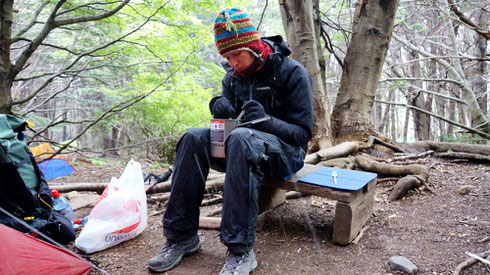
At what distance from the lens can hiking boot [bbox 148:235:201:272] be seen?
1.93 meters

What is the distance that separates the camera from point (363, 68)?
15.4 feet

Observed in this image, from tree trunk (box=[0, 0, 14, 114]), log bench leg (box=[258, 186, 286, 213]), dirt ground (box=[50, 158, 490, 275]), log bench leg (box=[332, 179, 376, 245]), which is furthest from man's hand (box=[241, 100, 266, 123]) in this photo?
tree trunk (box=[0, 0, 14, 114])

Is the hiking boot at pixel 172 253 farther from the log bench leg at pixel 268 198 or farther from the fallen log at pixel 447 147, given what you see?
the fallen log at pixel 447 147

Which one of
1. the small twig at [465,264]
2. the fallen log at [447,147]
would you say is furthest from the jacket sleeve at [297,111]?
the fallen log at [447,147]

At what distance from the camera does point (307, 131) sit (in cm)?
227

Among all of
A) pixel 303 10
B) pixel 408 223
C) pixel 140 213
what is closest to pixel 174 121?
pixel 303 10

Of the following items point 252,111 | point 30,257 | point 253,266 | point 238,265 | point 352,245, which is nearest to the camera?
point 30,257

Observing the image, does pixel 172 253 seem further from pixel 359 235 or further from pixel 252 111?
pixel 359 235

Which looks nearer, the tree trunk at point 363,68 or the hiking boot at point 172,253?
the hiking boot at point 172,253

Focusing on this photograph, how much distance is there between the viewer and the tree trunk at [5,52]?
296 cm

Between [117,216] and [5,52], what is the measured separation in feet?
7.18

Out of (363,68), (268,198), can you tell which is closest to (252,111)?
(268,198)

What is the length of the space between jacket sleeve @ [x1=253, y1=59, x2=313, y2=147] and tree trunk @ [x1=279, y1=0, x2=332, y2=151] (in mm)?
2398

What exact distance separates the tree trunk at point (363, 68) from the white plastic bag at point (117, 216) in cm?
334
